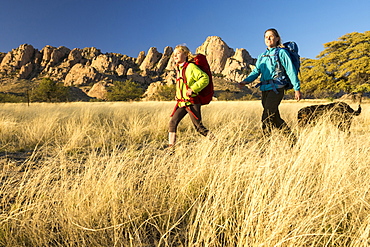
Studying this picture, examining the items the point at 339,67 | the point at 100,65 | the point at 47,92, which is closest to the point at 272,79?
the point at 339,67

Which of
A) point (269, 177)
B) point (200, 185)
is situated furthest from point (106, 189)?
point (269, 177)

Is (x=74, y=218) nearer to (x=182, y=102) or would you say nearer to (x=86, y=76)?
(x=182, y=102)

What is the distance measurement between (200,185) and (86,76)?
137287 mm

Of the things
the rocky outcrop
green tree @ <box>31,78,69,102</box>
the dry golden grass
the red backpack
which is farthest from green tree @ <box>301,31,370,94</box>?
the rocky outcrop

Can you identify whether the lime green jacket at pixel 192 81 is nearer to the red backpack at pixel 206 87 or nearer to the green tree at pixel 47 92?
the red backpack at pixel 206 87

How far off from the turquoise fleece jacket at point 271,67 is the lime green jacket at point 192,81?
0.96 metres

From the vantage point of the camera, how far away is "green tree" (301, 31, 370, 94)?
81.5 feet

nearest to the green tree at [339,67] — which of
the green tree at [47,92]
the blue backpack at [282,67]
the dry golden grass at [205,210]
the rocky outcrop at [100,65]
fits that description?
the blue backpack at [282,67]

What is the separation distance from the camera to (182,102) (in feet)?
11.2

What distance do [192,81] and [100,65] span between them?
15253cm

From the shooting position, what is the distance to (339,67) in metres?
26.0

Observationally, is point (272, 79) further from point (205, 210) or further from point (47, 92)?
point (47, 92)

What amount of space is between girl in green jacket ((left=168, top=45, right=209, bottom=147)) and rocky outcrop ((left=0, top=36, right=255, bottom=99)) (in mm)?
106467

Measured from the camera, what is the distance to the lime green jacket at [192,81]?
3207mm
